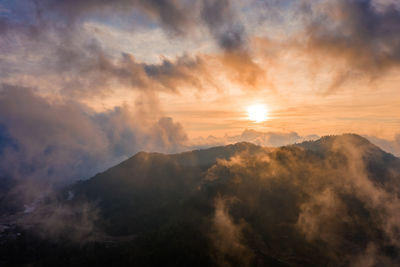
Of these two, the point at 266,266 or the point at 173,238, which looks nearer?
the point at 266,266

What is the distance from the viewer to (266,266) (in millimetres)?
160125

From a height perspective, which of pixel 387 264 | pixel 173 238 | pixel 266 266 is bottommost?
pixel 387 264

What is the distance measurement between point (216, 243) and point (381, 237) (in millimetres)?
127074

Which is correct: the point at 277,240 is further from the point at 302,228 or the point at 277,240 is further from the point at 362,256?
the point at 362,256

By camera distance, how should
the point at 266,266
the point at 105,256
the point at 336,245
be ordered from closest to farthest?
the point at 266,266 < the point at 336,245 < the point at 105,256

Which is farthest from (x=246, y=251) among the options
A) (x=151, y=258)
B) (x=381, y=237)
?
(x=381, y=237)

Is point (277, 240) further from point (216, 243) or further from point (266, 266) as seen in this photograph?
point (216, 243)

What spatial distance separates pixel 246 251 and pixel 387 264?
311 feet

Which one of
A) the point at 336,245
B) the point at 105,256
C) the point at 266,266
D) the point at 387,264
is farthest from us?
the point at 105,256

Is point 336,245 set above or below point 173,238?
below

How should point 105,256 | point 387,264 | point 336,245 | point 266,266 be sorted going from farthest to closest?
point 105,256 → point 336,245 → point 387,264 → point 266,266

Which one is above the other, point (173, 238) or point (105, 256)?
point (173, 238)

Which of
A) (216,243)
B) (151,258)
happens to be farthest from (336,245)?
(151,258)

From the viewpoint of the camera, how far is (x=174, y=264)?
166 metres
